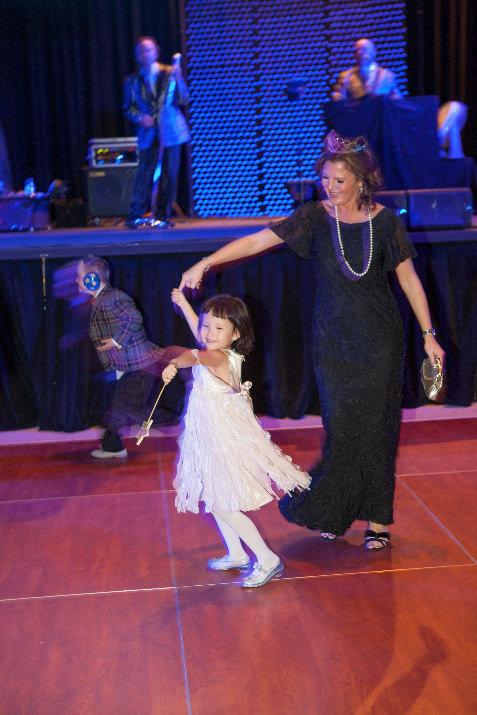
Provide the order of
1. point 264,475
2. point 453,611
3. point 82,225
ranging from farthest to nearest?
point 82,225, point 264,475, point 453,611

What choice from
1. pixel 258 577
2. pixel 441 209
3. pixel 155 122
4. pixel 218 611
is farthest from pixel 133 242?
pixel 218 611

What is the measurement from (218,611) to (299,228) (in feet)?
5.49

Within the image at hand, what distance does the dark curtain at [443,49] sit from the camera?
9727mm

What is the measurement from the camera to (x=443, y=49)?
9.88 metres

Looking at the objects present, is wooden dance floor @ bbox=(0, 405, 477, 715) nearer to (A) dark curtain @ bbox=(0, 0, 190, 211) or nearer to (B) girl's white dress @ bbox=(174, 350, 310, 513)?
(B) girl's white dress @ bbox=(174, 350, 310, 513)

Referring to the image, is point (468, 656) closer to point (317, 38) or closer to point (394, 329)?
point (394, 329)

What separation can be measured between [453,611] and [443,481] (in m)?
1.53

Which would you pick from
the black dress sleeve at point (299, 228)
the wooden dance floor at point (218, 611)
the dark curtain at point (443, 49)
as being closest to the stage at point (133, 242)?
the wooden dance floor at point (218, 611)

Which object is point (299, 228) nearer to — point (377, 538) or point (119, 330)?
point (377, 538)

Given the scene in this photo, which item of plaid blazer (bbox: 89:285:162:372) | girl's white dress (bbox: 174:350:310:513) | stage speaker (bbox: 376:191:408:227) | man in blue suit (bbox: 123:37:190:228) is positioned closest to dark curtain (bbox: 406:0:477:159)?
man in blue suit (bbox: 123:37:190:228)

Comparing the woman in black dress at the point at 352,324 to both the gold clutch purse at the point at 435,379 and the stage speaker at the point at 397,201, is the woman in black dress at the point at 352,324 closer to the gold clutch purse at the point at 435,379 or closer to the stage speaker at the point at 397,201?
the gold clutch purse at the point at 435,379

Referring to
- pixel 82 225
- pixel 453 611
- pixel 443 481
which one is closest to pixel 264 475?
pixel 453 611

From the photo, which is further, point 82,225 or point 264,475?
point 82,225

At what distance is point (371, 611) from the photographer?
3.16m
